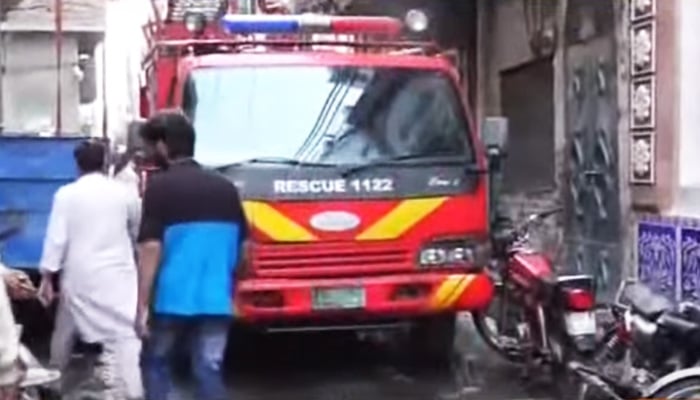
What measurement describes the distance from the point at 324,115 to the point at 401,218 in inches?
34.1

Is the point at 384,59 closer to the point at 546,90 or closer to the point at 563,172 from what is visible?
the point at 563,172

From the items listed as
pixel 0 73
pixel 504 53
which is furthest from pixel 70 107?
pixel 504 53

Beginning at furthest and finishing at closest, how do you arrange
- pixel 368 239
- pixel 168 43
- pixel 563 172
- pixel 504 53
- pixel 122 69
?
1. pixel 122 69
2. pixel 504 53
3. pixel 563 172
4. pixel 168 43
5. pixel 368 239

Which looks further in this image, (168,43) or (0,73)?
(0,73)

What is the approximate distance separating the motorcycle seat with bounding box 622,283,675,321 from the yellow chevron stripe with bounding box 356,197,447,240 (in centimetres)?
186

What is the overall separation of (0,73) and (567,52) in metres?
7.22

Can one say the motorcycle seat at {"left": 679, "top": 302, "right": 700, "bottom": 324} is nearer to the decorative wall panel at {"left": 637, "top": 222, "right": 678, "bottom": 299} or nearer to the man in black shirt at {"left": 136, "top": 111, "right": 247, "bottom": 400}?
the man in black shirt at {"left": 136, "top": 111, "right": 247, "bottom": 400}

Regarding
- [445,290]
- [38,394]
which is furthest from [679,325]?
[38,394]

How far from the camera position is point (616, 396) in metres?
7.27

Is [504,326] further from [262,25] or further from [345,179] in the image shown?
[262,25]

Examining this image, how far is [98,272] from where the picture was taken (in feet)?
25.6

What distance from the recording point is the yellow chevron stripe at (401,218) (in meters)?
9.30

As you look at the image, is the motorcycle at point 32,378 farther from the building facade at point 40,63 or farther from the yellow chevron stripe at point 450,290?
the building facade at point 40,63

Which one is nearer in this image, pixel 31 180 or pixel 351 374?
pixel 351 374
